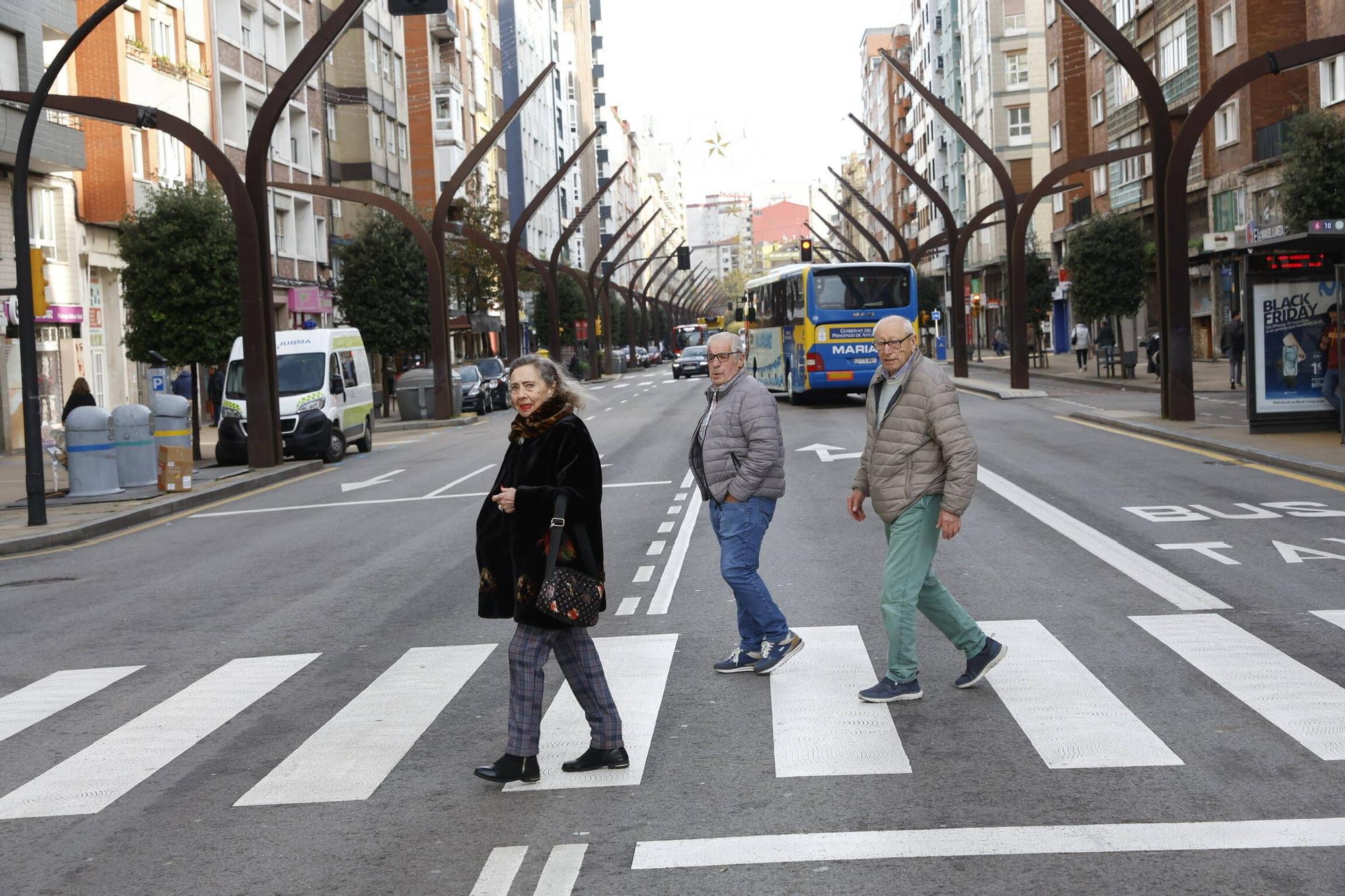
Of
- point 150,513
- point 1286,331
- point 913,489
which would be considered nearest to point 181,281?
point 150,513

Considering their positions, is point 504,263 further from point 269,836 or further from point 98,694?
point 269,836

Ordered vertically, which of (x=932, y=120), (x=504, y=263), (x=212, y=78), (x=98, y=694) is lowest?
(x=98, y=694)

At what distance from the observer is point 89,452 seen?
21547 millimetres

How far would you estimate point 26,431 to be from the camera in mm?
18172

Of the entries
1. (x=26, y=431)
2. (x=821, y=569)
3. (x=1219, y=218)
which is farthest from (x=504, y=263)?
(x=821, y=569)

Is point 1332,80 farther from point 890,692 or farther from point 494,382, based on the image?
point 890,692

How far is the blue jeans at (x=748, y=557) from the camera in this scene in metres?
7.86

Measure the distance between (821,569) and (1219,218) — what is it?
3974cm

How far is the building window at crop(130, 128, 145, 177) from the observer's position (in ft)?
128

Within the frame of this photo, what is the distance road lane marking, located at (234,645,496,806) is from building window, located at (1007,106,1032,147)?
3102 inches

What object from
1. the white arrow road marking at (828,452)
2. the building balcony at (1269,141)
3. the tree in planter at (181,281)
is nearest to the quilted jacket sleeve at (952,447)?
the white arrow road marking at (828,452)

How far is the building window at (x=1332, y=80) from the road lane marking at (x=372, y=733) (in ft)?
117

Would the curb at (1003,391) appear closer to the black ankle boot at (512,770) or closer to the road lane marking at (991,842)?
the black ankle boot at (512,770)

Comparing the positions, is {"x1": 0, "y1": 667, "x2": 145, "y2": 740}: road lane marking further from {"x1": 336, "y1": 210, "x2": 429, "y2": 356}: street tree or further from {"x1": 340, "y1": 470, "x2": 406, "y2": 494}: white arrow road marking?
{"x1": 336, "y1": 210, "x2": 429, "y2": 356}: street tree
